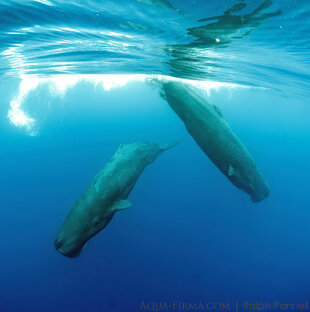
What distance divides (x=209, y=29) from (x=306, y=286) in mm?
16082

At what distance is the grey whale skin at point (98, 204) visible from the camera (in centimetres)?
482

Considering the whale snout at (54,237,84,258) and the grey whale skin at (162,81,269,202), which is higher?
the grey whale skin at (162,81,269,202)

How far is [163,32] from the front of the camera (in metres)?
8.70

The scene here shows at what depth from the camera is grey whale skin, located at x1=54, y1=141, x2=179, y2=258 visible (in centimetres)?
482

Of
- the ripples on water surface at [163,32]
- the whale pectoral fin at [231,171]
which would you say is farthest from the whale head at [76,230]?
the ripples on water surface at [163,32]

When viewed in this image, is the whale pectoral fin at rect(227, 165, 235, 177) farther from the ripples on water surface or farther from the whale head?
the ripples on water surface

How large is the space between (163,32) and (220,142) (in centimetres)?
542

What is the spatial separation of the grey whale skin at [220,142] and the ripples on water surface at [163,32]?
8.42ft

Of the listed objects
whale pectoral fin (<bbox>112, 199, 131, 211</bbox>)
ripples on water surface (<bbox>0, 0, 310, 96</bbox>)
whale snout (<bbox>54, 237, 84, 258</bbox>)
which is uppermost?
ripples on water surface (<bbox>0, 0, 310, 96</bbox>)

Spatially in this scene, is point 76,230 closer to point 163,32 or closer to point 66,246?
point 66,246

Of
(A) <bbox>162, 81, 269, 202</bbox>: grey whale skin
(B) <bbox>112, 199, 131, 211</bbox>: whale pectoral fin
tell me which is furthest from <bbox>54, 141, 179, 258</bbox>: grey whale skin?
(A) <bbox>162, 81, 269, 202</bbox>: grey whale skin

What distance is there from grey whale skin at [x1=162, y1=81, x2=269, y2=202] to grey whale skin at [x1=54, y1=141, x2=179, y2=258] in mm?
2447

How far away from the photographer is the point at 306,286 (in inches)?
527

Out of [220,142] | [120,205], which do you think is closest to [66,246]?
[120,205]
